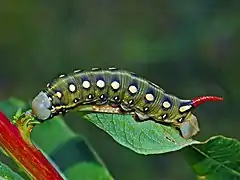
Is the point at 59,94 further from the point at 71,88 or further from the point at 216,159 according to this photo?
the point at 216,159

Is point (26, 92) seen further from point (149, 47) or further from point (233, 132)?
point (233, 132)

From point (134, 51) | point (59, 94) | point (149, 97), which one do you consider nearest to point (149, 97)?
point (149, 97)

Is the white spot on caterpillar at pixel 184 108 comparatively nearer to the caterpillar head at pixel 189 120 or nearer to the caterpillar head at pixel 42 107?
the caterpillar head at pixel 189 120

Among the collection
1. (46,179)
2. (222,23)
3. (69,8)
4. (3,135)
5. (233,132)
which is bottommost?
(233,132)

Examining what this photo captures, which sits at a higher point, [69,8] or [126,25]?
[69,8]

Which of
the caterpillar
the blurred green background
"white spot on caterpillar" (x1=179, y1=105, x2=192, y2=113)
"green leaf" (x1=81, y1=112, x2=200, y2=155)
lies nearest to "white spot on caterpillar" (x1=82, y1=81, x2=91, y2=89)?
the caterpillar

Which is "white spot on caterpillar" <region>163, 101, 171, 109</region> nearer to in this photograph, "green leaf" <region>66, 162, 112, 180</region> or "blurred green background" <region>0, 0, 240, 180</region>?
"green leaf" <region>66, 162, 112, 180</region>

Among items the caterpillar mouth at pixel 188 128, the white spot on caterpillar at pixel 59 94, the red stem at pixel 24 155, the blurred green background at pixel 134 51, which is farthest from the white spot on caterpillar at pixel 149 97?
the blurred green background at pixel 134 51

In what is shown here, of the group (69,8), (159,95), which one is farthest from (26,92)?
(159,95)
